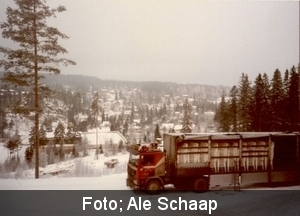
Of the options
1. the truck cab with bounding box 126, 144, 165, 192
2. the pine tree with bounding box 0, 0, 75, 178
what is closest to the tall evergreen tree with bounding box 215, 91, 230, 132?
the truck cab with bounding box 126, 144, 165, 192

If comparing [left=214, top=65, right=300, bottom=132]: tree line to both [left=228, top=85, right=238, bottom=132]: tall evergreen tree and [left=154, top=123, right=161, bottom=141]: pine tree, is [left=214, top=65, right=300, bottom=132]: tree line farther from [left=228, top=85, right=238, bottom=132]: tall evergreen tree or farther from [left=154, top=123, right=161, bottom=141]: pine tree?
[left=154, top=123, right=161, bottom=141]: pine tree

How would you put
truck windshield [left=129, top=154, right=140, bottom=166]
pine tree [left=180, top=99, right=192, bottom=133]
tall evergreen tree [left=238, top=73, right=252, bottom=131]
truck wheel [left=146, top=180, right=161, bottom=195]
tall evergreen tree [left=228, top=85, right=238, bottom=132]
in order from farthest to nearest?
tall evergreen tree [left=238, top=73, right=252, bottom=131]
tall evergreen tree [left=228, top=85, right=238, bottom=132]
truck windshield [left=129, top=154, right=140, bottom=166]
pine tree [left=180, top=99, right=192, bottom=133]
truck wheel [left=146, top=180, right=161, bottom=195]

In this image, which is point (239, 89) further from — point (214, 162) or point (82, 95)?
point (82, 95)

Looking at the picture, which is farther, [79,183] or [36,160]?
[36,160]

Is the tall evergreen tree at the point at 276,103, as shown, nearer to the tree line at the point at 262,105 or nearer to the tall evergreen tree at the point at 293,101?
the tree line at the point at 262,105

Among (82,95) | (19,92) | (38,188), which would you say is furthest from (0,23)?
(38,188)

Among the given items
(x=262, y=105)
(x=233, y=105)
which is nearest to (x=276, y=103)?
(x=262, y=105)
